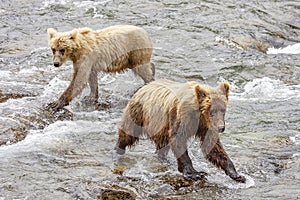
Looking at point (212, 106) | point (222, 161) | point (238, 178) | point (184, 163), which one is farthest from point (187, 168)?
point (212, 106)

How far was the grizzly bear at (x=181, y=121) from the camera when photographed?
6398mm

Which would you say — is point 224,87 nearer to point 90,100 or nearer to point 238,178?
point 238,178

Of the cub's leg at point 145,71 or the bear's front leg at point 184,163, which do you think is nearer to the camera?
the bear's front leg at point 184,163

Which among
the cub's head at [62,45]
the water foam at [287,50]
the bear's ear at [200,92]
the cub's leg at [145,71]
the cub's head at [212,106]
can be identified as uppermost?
the bear's ear at [200,92]

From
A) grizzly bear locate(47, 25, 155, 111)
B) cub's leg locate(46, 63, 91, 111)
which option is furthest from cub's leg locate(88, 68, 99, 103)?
cub's leg locate(46, 63, 91, 111)

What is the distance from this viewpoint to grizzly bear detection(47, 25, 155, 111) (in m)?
9.93

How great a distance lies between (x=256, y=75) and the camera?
11.8 metres

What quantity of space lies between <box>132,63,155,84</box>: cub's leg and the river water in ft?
1.10

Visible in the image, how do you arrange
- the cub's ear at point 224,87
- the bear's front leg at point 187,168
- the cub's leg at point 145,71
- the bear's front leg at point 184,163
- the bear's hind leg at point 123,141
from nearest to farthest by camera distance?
the cub's ear at point 224,87 < the bear's front leg at point 184,163 < the bear's front leg at point 187,168 < the bear's hind leg at point 123,141 < the cub's leg at point 145,71

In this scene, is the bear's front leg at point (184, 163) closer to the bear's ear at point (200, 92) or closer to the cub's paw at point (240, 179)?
the cub's paw at point (240, 179)

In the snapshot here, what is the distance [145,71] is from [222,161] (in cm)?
425

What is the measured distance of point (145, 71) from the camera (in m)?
10.9

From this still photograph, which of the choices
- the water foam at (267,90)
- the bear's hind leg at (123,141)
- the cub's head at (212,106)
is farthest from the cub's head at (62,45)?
the cub's head at (212,106)

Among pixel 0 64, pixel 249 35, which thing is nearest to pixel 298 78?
pixel 249 35
